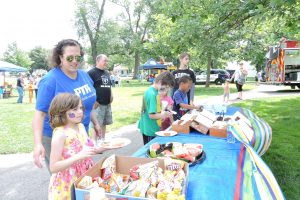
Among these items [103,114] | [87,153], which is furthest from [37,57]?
[87,153]

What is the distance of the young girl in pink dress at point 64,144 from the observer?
209 cm

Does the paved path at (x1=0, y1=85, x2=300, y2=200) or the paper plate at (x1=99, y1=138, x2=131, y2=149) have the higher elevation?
the paper plate at (x1=99, y1=138, x2=131, y2=149)

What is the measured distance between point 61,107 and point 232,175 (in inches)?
54.5

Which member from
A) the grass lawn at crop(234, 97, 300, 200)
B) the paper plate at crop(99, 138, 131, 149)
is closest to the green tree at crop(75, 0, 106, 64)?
the grass lawn at crop(234, 97, 300, 200)

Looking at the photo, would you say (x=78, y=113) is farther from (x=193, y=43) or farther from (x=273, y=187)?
(x=193, y=43)

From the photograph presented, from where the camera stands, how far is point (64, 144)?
215 centimetres

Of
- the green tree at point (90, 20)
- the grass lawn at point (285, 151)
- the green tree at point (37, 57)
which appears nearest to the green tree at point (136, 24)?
the green tree at point (90, 20)

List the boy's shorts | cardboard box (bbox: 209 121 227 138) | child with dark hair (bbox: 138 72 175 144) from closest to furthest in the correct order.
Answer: cardboard box (bbox: 209 121 227 138), child with dark hair (bbox: 138 72 175 144), the boy's shorts

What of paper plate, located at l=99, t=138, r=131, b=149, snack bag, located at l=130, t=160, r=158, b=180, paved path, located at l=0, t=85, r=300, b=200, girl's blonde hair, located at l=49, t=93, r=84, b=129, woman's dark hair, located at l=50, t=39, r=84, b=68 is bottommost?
paved path, located at l=0, t=85, r=300, b=200

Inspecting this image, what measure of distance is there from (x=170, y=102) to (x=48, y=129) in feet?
6.30

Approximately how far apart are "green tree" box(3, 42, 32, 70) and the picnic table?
80071mm

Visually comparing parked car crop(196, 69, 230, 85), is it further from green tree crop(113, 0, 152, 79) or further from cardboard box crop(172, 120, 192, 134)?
cardboard box crop(172, 120, 192, 134)

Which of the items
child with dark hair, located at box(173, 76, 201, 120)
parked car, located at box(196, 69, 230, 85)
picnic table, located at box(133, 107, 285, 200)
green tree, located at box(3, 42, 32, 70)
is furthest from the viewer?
green tree, located at box(3, 42, 32, 70)

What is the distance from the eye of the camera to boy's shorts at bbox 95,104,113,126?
5874 mm
